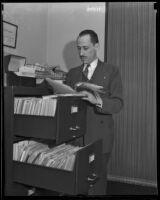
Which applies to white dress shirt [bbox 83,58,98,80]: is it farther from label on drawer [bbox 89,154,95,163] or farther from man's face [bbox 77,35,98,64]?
label on drawer [bbox 89,154,95,163]

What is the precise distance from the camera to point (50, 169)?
3.43 ft

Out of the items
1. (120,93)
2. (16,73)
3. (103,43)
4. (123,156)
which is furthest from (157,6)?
(123,156)

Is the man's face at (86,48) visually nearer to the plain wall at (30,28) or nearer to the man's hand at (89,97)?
the man's hand at (89,97)

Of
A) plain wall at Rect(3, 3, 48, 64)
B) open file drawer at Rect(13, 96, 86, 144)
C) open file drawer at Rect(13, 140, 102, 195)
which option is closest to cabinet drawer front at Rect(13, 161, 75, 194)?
open file drawer at Rect(13, 140, 102, 195)

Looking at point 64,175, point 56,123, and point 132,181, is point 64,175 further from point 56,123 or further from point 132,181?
point 132,181

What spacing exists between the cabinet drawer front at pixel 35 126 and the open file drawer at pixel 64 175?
0.13 meters

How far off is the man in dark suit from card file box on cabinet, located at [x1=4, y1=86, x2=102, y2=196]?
0.71ft

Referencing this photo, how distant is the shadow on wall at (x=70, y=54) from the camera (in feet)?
6.35

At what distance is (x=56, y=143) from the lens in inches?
41.4

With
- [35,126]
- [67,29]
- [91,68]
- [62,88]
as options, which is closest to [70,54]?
[67,29]

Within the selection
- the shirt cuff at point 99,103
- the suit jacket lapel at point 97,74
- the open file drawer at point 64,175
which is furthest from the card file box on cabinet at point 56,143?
the suit jacket lapel at point 97,74

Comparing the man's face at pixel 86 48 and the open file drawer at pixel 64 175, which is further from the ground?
the man's face at pixel 86 48

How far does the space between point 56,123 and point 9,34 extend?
711 millimetres

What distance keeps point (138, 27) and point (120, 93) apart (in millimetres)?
1020
